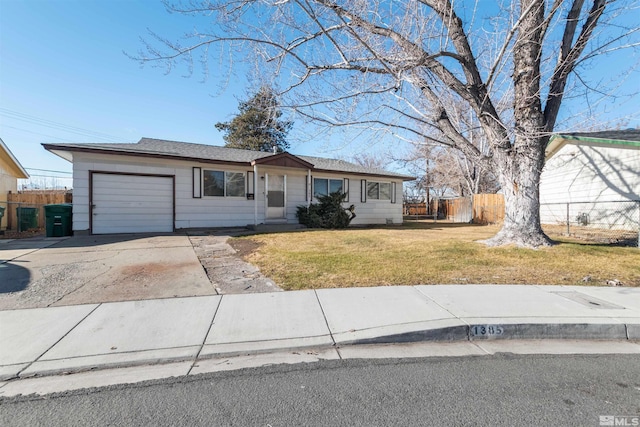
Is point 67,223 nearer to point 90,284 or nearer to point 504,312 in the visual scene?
point 90,284

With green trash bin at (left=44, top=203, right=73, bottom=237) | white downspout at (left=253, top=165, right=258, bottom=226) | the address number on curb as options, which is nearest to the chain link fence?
the address number on curb

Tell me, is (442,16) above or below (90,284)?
above

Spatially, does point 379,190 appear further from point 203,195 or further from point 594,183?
point 594,183

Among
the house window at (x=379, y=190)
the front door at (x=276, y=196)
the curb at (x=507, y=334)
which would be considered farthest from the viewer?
the house window at (x=379, y=190)

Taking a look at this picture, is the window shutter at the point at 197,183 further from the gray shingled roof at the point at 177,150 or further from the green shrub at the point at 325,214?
the green shrub at the point at 325,214

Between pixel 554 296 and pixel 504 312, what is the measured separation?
1319 millimetres

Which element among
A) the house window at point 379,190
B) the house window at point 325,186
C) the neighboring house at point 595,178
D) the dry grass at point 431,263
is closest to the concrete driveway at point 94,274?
the dry grass at point 431,263

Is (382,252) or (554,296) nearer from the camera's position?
(554,296)

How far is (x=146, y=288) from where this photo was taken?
4559mm

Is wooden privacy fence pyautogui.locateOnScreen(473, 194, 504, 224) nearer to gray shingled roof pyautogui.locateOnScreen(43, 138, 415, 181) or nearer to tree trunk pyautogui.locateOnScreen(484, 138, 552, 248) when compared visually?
gray shingled roof pyautogui.locateOnScreen(43, 138, 415, 181)

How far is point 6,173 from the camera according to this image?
14969mm

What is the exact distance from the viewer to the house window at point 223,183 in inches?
486

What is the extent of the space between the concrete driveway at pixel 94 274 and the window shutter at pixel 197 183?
4.40 meters

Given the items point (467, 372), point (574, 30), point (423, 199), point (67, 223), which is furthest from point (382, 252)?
point (423, 199)
